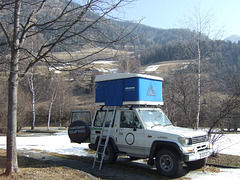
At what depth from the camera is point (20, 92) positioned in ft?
94.8

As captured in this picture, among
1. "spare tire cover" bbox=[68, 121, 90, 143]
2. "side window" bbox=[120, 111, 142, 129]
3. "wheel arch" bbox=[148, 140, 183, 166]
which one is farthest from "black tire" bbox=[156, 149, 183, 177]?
"spare tire cover" bbox=[68, 121, 90, 143]

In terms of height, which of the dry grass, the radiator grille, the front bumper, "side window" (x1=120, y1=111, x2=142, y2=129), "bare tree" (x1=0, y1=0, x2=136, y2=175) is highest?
"bare tree" (x1=0, y1=0, x2=136, y2=175)

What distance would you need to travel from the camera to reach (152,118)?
8539 millimetres

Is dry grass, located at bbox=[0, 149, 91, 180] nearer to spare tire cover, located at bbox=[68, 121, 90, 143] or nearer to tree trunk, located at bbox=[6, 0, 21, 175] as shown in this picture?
tree trunk, located at bbox=[6, 0, 21, 175]

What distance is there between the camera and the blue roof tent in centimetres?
827

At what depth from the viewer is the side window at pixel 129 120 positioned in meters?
8.34

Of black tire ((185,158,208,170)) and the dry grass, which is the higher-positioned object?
the dry grass

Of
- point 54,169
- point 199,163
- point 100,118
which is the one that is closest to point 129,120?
point 100,118

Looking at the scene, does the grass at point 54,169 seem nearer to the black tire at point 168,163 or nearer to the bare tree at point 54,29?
the bare tree at point 54,29

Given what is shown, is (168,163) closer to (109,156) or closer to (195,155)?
(195,155)

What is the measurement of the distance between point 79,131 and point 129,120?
2.16 meters

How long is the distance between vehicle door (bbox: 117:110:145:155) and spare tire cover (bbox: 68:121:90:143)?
4.65ft

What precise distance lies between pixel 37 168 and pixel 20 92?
23.7m

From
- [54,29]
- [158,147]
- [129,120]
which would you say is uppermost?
[54,29]
